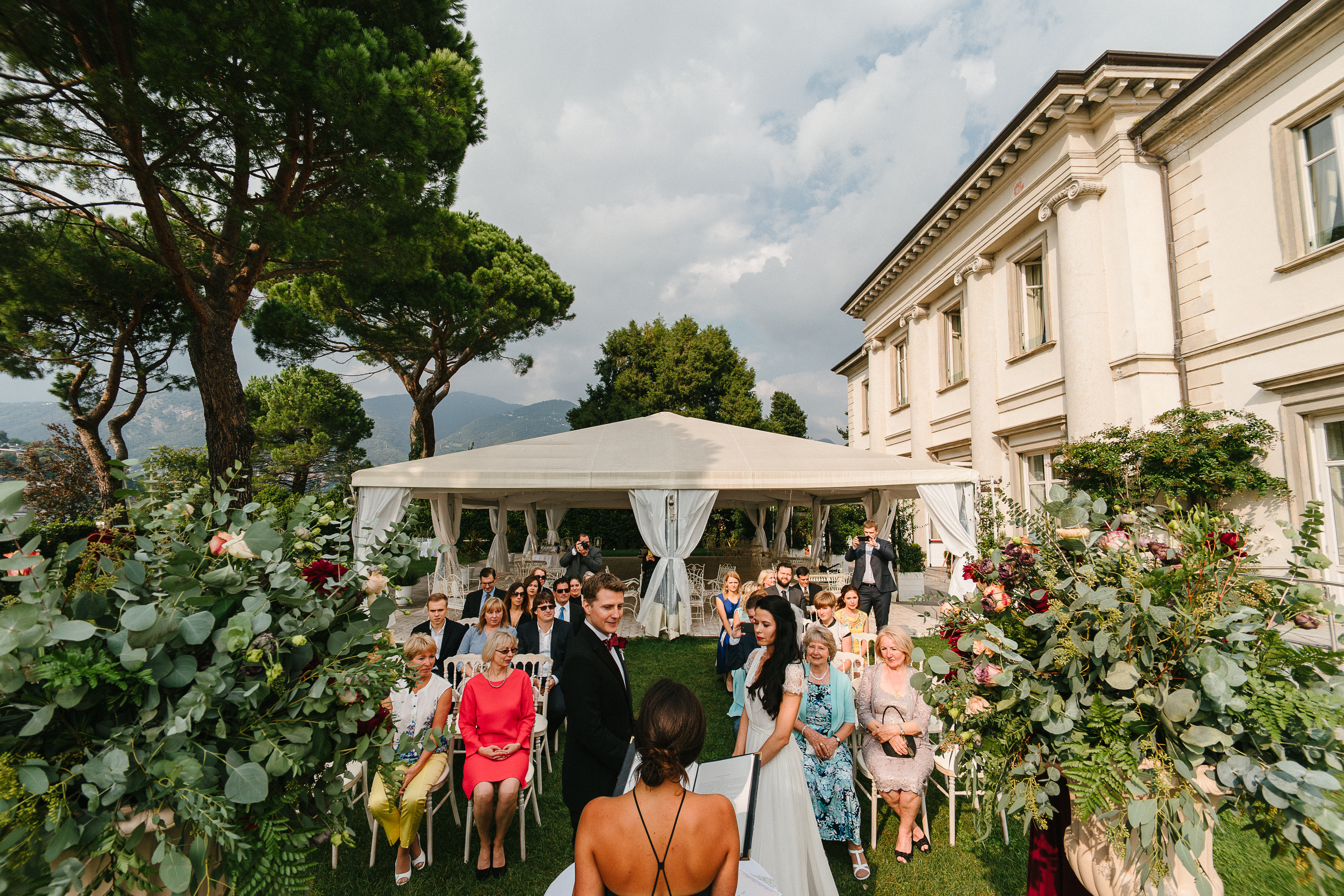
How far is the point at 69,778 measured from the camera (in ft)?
3.75

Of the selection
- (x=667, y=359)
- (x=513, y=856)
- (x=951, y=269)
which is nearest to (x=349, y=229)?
(x=513, y=856)

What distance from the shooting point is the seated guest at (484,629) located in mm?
5309

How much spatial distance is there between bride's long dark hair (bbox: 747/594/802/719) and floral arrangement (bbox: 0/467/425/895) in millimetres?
2292

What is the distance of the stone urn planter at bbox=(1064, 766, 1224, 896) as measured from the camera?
5.69 feet

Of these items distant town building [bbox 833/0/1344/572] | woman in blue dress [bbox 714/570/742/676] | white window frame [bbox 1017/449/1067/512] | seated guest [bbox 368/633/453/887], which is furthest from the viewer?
white window frame [bbox 1017/449/1067/512]

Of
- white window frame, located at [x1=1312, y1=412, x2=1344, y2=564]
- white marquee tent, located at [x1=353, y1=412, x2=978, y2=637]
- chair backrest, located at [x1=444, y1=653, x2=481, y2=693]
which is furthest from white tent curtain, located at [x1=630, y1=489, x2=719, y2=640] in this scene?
white window frame, located at [x1=1312, y1=412, x2=1344, y2=564]

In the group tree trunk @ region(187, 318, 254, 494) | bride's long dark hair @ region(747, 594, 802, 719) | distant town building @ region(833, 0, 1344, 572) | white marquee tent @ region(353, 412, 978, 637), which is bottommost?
bride's long dark hair @ region(747, 594, 802, 719)

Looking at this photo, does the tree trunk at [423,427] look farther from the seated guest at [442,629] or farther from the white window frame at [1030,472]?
the white window frame at [1030,472]

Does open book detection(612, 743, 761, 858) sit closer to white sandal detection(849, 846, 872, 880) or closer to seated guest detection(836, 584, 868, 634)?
white sandal detection(849, 846, 872, 880)

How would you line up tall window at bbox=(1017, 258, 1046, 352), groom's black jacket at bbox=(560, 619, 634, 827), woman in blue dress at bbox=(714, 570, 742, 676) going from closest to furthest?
groom's black jacket at bbox=(560, 619, 634, 827) → woman in blue dress at bbox=(714, 570, 742, 676) → tall window at bbox=(1017, 258, 1046, 352)

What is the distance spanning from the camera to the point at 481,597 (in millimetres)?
6797

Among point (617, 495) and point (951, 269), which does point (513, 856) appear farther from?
point (951, 269)

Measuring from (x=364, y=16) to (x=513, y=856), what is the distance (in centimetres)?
1261

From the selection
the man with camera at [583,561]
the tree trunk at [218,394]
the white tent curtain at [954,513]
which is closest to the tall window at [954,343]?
the white tent curtain at [954,513]
